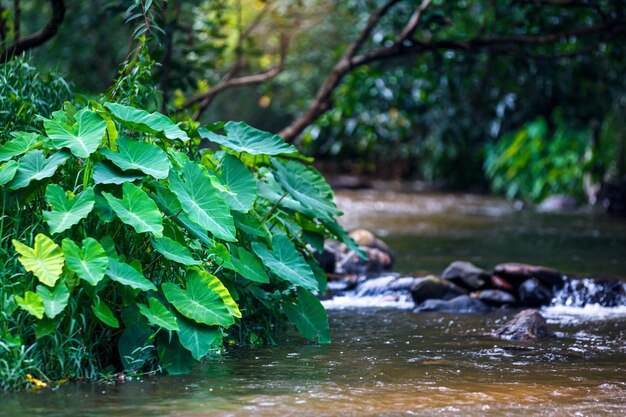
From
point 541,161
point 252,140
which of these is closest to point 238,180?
point 252,140

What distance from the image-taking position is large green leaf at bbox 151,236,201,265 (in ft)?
16.4

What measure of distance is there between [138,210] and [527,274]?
463cm

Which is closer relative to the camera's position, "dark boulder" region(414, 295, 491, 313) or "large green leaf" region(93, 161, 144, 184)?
"large green leaf" region(93, 161, 144, 184)

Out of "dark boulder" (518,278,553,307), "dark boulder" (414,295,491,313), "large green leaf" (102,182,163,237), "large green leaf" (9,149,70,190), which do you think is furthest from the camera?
"dark boulder" (518,278,553,307)

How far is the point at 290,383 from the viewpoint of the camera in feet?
16.4

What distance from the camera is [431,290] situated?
26.7 feet

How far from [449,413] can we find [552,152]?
1393cm

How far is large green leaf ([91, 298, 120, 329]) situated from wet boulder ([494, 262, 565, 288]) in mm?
4600

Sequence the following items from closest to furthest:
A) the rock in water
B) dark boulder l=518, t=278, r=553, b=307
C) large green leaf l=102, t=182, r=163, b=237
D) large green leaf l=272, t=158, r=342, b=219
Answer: large green leaf l=102, t=182, r=163, b=237 → large green leaf l=272, t=158, r=342, b=219 → the rock in water → dark boulder l=518, t=278, r=553, b=307

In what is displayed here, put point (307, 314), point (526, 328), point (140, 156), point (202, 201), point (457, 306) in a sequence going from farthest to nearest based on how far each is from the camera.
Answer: point (457, 306) < point (526, 328) < point (307, 314) < point (202, 201) < point (140, 156)

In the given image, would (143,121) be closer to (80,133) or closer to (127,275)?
(80,133)

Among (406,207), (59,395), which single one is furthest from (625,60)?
(59,395)

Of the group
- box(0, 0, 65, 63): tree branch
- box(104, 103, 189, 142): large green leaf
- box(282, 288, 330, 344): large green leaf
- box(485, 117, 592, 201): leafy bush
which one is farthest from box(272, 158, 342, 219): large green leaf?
box(485, 117, 592, 201): leafy bush

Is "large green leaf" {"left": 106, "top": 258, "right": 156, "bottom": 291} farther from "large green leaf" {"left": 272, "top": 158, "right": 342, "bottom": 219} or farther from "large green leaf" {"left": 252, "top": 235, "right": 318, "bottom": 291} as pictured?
"large green leaf" {"left": 272, "top": 158, "right": 342, "bottom": 219}
